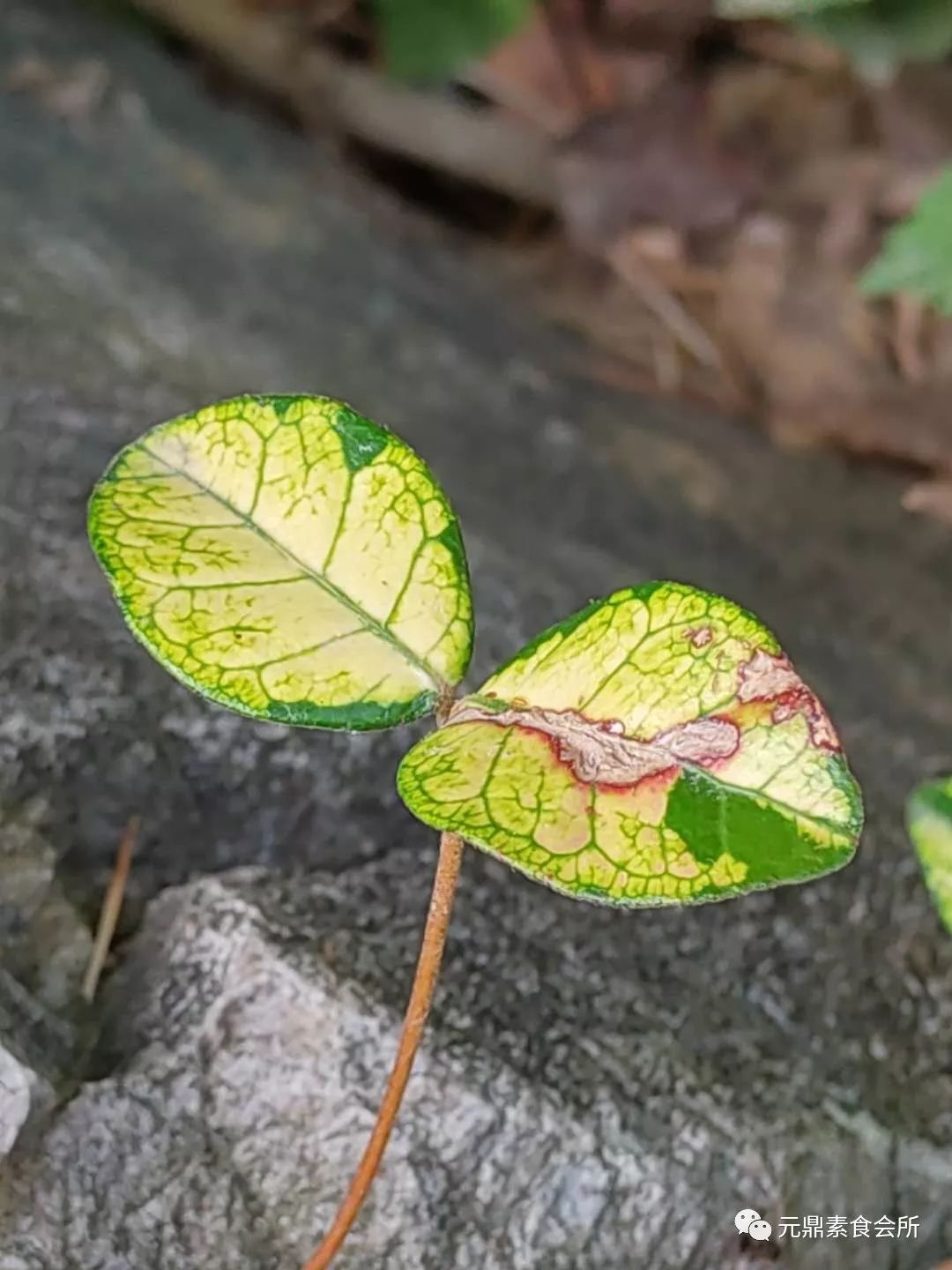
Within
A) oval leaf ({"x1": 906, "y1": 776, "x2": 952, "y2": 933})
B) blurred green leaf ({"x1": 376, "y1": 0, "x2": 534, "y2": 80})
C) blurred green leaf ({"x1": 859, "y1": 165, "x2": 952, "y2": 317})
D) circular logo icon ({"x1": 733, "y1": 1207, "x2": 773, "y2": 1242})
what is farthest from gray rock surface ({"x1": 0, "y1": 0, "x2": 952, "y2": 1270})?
blurred green leaf ({"x1": 376, "y1": 0, "x2": 534, "y2": 80})

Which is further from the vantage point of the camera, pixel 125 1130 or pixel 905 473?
pixel 905 473

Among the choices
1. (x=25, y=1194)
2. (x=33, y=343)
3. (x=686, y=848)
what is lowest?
(x=25, y=1194)

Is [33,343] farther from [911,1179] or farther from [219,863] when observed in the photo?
[911,1179]

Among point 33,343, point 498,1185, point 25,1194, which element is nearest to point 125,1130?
point 25,1194

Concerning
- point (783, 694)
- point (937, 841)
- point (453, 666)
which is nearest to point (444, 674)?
point (453, 666)

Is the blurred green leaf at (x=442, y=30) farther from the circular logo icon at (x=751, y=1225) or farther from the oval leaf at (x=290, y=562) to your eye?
the circular logo icon at (x=751, y=1225)

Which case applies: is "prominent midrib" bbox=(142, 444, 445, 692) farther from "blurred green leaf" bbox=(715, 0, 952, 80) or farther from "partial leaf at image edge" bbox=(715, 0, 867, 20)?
"blurred green leaf" bbox=(715, 0, 952, 80)

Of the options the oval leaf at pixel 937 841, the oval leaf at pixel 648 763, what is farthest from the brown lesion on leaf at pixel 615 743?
the oval leaf at pixel 937 841
